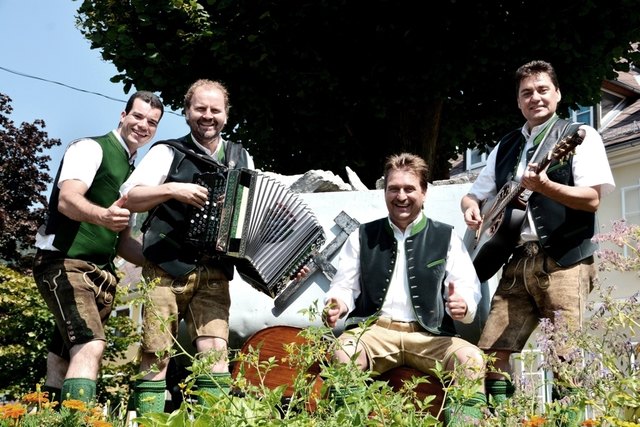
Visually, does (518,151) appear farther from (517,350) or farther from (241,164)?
(241,164)

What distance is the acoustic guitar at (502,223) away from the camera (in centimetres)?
395

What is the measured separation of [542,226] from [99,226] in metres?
2.14

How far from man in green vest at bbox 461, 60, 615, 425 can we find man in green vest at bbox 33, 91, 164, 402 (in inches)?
68.8

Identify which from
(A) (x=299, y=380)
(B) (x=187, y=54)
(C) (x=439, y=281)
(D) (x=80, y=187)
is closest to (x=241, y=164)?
(D) (x=80, y=187)

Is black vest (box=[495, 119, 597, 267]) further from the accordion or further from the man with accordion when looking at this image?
the man with accordion

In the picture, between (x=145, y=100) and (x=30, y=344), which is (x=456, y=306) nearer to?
(x=145, y=100)

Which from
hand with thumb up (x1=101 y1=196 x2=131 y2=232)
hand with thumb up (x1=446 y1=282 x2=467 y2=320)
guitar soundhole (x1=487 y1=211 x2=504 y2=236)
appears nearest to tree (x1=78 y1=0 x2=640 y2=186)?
guitar soundhole (x1=487 y1=211 x2=504 y2=236)

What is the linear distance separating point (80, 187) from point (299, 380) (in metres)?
2.09

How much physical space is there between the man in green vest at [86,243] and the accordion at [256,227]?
1.29 feet

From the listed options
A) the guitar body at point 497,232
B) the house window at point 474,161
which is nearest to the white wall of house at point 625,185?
the house window at point 474,161

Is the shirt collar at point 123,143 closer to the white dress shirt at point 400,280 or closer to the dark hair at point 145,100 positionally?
the dark hair at point 145,100

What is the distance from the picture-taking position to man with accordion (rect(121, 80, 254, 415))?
4117 mm

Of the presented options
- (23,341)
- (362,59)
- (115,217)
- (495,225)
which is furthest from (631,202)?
(115,217)

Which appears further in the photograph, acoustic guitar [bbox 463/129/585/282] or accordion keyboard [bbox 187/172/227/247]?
accordion keyboard [bbox 187/172/227/247]
